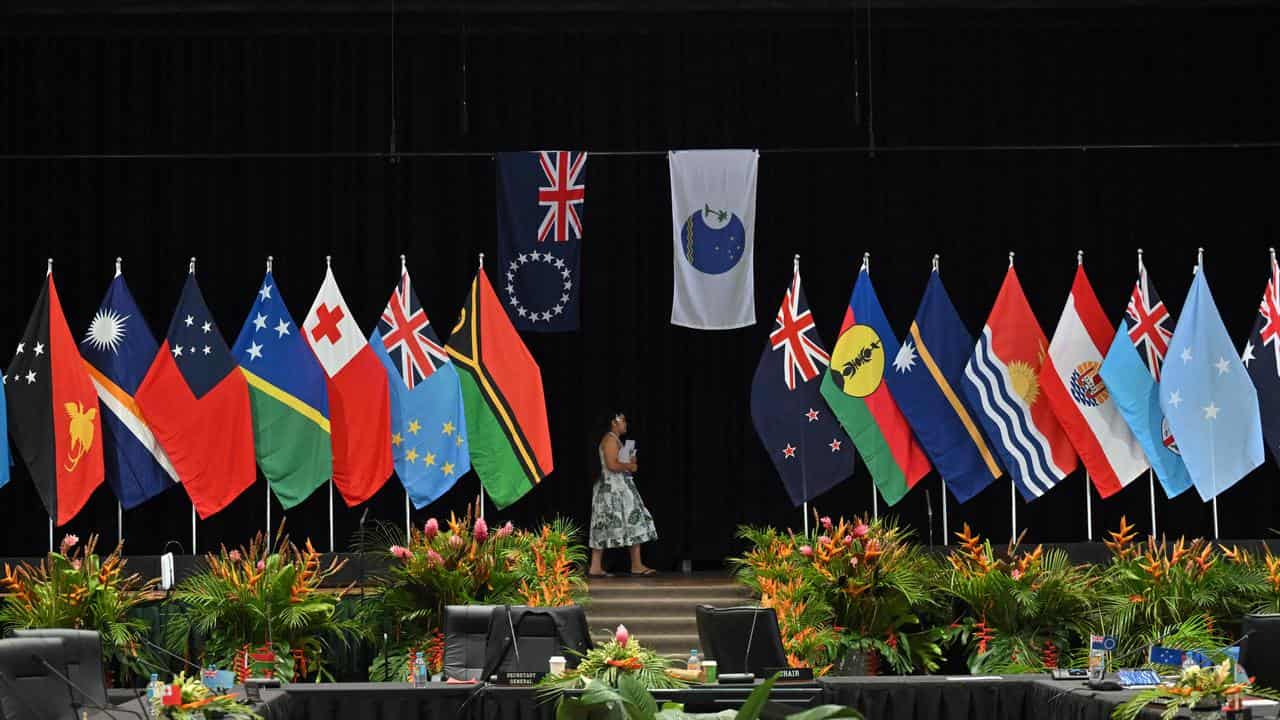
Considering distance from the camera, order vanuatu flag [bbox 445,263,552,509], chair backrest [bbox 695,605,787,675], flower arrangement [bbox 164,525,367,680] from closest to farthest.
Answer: chair backrest [bbox 695,605,787,675] → flower arrangement [bbox 164,525,367,680] → vanuatu flag [bbox 445,263,552,509]

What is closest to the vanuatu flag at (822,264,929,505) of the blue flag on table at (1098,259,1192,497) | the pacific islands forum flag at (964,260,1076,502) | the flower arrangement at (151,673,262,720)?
the pacific islands forum flag at (964,260,1076,502)

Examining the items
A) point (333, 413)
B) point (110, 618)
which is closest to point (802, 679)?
point (110, 618)

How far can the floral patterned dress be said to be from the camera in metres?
14.2

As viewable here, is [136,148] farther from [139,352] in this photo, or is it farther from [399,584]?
[399,584]

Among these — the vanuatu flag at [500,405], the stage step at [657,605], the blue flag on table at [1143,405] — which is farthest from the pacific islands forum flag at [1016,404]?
→ the vanuatu flag at [500,405]

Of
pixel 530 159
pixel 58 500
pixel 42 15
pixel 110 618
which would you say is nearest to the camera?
pixel 110 618

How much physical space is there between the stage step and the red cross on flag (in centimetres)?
221

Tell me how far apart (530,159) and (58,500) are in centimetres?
493

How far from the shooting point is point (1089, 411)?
13516mm

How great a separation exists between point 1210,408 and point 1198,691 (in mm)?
6732

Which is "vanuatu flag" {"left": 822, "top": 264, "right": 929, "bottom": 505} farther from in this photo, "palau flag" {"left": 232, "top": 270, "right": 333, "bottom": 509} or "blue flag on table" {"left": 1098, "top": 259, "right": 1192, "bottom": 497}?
"palau flag" {"left": 232, "top": 270, "right": 333, "bottom": 509}

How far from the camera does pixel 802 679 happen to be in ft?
27.8

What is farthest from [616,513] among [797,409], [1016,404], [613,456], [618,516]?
[1016,404]

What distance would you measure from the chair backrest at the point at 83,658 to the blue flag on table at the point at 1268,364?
9954 mm
